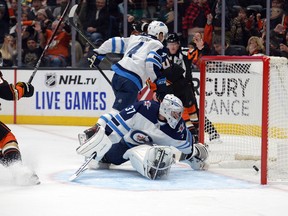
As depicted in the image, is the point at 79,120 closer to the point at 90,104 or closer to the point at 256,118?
the point at 90,104

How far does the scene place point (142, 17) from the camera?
9.38m

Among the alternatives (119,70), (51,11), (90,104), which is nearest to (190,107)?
(119,70)

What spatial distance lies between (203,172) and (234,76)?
4.36 ft

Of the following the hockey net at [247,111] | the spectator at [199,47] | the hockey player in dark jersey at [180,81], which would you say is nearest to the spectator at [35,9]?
the spectator at [199,47]

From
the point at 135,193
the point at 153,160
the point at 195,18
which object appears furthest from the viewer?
the point at 195,18

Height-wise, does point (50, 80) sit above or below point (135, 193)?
above

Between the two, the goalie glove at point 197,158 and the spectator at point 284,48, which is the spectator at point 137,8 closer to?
the spectator at point 284,48

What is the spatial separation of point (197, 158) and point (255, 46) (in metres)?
3.13

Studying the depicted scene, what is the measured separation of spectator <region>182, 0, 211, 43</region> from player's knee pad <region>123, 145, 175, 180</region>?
3.95m

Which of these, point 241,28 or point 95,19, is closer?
point 241,28

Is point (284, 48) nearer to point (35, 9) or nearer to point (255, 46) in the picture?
point (255, 46)

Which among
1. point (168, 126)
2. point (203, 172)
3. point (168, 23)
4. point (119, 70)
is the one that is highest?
point (168, 23)

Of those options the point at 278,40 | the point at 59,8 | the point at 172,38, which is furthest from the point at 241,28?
the point at 59,8

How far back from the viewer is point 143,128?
17.3 feet
